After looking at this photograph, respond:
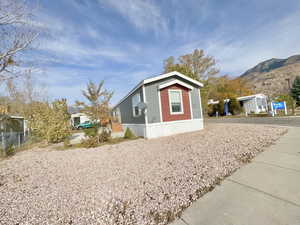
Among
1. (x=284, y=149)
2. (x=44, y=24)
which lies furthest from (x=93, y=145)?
(x=284, y=149)

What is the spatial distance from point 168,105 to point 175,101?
703 millimetres

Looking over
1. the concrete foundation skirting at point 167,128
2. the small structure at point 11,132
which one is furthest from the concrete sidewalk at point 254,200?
the small structure at point 11,132

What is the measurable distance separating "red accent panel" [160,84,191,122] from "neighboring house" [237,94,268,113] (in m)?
18.7

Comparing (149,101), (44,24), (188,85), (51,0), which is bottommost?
(149,101)

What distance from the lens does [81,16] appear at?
7.06m

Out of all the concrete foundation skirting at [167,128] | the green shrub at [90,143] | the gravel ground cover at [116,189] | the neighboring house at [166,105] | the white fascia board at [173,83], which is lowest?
the gravel ground cover at [116,189]

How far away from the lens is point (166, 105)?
9320 mm

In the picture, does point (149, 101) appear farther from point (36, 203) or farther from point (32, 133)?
point (32, 133)

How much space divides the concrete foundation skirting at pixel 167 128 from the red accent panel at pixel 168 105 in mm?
297

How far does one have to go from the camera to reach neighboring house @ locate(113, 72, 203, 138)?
890 cm

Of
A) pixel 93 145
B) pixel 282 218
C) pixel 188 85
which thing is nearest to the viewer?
pixel 282 218

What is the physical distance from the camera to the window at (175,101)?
9.54m

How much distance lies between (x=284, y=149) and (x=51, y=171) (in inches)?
295

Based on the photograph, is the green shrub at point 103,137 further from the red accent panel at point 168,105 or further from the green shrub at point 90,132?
the red accent panel at point 168,105
